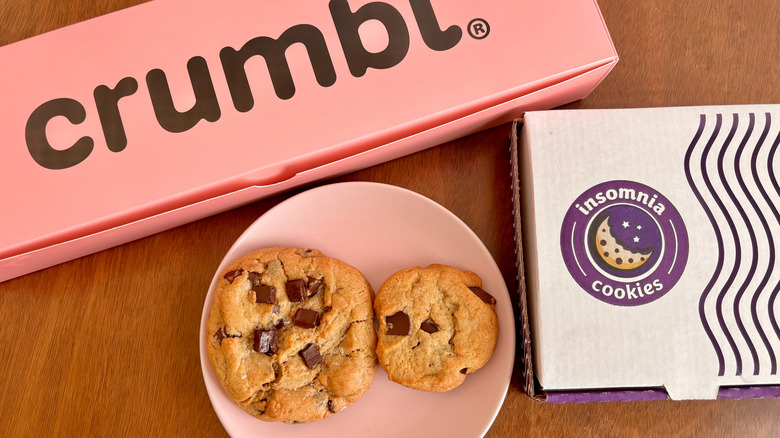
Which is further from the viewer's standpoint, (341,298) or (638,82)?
(638,82)

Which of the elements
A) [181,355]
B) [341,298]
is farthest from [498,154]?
[181,355]

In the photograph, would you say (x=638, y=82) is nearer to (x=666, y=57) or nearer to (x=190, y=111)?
(x=666, y=57)

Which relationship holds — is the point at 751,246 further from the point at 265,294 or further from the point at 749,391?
the point at 265,294

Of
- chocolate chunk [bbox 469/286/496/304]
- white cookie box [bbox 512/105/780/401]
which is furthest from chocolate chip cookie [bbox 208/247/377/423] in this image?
white cookie box [bbox 512/105/780/401]

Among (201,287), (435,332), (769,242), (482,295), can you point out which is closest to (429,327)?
(435,332)

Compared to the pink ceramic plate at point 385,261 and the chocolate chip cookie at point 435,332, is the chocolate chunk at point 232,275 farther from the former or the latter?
the chocolate chip cookie at point 435,332

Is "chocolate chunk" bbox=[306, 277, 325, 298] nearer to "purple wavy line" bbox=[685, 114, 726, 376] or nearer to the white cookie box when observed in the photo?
the white cookie box
